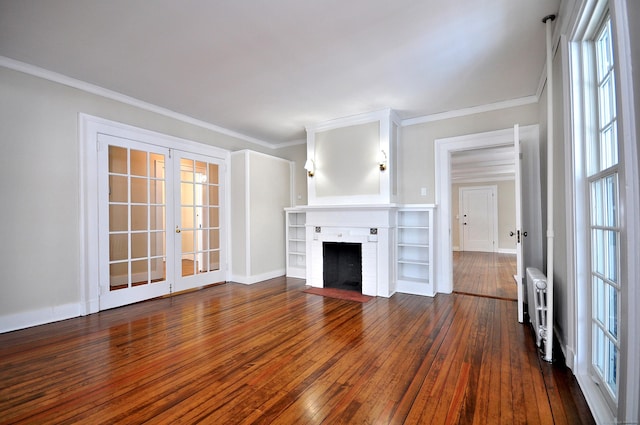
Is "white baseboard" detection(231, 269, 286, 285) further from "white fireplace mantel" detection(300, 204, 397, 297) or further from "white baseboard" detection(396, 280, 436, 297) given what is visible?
"white baseboard" detection(396, 280, 436, 297)

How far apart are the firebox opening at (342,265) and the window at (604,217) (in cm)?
283

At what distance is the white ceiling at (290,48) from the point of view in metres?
2.14

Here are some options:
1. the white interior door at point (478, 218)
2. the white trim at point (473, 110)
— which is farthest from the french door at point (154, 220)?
the white interior door at point (478, 218)

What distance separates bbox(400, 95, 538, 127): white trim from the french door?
3266mm

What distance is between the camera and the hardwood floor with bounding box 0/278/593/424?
164cm

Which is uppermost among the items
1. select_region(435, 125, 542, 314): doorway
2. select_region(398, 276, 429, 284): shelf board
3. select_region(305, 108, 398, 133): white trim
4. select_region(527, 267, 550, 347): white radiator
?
select_region(305, 108, 398, 133): white trim

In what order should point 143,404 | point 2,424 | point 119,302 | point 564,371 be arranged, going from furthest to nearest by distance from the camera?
point 119,302
point 564,371
point 143,404
point 2,424

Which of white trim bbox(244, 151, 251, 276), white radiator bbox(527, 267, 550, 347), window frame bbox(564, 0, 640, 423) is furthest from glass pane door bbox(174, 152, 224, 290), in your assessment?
window frame bbox(564, 0, 640, 423)

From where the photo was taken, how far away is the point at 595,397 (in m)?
1.64

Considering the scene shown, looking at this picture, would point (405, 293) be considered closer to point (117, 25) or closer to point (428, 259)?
point (428, 259)

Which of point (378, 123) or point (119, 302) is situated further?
point (378, 123)

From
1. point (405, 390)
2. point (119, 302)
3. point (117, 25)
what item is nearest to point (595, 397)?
point (405, 390)

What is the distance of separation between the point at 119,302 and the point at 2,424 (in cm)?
218

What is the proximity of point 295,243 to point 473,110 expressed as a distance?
12.1 feet
